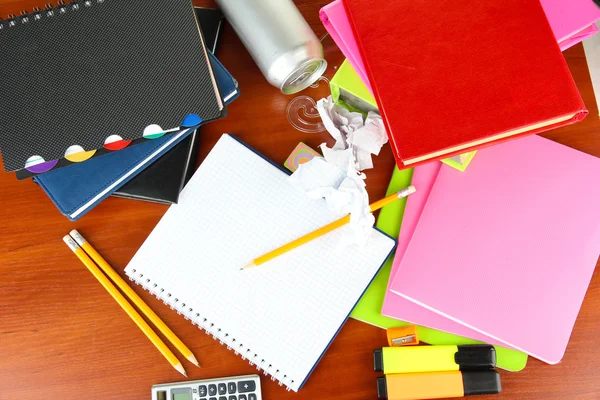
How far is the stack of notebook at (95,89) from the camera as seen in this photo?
556 millimetres

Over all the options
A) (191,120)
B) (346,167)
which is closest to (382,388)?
(346,167)

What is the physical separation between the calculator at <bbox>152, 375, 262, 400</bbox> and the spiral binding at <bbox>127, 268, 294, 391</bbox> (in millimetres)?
21

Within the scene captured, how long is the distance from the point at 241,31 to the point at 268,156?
0.16 m

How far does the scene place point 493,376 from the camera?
1.96 ft

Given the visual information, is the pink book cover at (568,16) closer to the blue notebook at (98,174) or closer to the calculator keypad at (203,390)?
the blue notebook at (98,174)

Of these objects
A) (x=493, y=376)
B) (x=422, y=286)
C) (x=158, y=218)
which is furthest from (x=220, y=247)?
(x=493, y=376)

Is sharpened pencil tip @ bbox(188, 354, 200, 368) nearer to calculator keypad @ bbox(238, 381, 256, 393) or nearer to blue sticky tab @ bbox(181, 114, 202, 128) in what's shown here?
calculator keypad @ bbox(238, 381, 256, 393)

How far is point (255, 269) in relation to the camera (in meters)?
0.62

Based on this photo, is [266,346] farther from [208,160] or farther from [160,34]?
[160,34]

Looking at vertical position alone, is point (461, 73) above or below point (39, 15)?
below

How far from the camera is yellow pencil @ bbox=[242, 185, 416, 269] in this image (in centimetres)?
62

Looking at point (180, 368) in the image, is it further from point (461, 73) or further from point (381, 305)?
point (461, 73)

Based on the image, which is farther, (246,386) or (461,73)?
(246,386)

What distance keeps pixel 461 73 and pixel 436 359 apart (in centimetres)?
33
